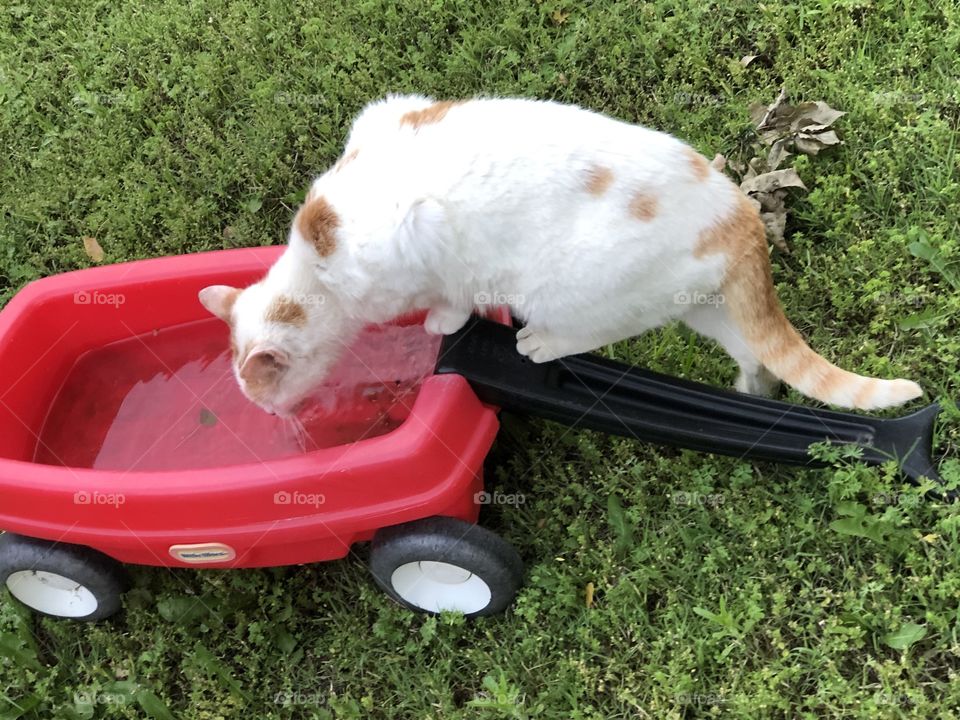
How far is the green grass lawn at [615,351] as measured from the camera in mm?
2473

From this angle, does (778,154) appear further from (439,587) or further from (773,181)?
(439,587)

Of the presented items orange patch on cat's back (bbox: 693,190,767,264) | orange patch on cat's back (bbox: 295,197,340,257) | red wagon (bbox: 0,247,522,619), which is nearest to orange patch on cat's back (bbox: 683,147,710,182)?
orange patch on cat's back (bbox: 693,190,767,264)

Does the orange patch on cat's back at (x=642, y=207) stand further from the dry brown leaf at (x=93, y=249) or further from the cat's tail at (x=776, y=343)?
the dry brown leaf at (x=93, y=249)

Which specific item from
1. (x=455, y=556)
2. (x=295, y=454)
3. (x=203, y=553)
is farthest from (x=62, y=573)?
(x=455, y=556)

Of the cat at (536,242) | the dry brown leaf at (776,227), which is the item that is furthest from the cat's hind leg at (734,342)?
the dry brown leaf at (776,227)

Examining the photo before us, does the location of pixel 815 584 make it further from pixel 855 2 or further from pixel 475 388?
pixel 855 2

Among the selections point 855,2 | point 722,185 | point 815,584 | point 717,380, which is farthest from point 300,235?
point 855,2

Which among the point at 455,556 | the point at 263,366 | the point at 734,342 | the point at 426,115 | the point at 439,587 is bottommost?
the point at 439,587

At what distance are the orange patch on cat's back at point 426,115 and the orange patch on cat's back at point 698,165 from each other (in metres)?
0.71

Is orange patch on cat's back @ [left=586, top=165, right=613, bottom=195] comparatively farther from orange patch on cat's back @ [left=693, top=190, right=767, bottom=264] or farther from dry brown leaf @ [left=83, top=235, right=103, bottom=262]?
dry brown leaf @ [left=83, top=235, right=103, bottom=262]

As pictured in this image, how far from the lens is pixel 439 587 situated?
2.67 metres

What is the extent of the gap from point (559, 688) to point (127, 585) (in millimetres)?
1522

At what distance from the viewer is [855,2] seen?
3506mm

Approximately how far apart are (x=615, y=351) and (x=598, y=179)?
94 centimetres
